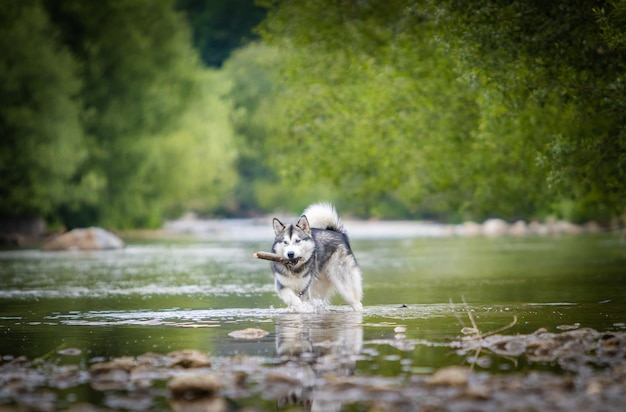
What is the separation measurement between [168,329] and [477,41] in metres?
9.27

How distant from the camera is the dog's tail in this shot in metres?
17.9

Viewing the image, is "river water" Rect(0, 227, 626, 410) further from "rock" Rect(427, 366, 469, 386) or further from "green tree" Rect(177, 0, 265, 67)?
"green tree" Rect(177, 0, 265, 67)

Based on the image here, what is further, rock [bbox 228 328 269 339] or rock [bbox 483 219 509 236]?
rock [bbox 483 219 509 236]

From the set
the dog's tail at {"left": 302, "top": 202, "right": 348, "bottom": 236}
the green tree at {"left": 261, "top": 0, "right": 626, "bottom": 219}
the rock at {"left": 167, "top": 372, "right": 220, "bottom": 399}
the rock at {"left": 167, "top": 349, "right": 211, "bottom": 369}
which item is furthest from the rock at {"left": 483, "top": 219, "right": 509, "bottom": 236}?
the rock at {"left": 167, "top": 372, "right": 220, "bottom": 399}

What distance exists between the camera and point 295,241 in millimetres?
16062

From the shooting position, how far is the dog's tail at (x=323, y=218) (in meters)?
17.9

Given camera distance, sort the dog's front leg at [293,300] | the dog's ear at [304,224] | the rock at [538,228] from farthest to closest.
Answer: the rock at [538,228]
the dog's ear at [304,224]
the dog's front leg at [293,300]

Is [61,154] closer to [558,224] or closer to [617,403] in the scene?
[558,224]

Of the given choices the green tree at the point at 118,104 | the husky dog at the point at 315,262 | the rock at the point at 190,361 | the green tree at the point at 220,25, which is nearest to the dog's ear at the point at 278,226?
the husky dog at the point at 315,262

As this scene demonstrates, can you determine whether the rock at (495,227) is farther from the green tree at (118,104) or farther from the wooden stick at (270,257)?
the wooden stick at (270,257)

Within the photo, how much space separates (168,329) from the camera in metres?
14.4

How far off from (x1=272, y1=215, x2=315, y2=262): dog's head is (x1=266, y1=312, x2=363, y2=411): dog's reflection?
808mm

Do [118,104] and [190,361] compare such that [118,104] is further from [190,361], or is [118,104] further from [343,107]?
[190,361]

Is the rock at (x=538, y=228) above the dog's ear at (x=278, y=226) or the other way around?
above
